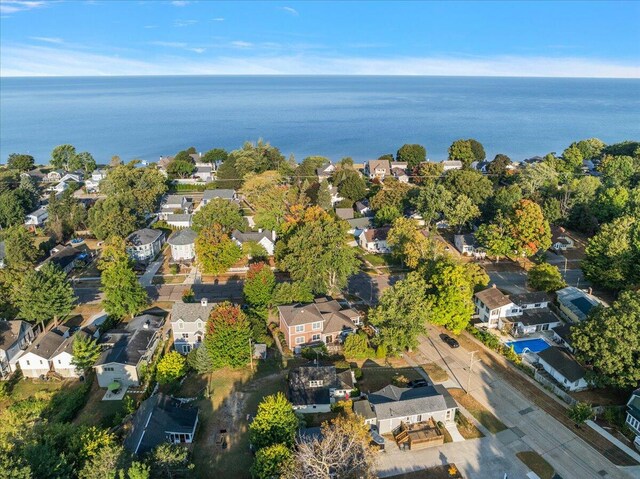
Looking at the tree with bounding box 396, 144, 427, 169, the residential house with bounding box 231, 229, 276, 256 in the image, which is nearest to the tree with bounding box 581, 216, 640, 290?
the residential house with bounding box 231, 229, 276, 256

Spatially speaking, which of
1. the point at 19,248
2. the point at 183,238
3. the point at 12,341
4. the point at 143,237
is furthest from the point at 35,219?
the point at 12,341

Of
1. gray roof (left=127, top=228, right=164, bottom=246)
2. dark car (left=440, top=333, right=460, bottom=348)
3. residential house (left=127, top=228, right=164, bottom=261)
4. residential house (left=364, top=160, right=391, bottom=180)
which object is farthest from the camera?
residential house (left=364, top=160, right=391, bottom=180)

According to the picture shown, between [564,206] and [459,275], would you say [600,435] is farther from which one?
[564,206]

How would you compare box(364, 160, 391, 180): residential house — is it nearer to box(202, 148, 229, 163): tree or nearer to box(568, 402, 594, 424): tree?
box(202, 148, 229, 163): tree

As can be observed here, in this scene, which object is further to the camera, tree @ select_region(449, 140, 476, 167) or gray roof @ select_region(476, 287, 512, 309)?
tree @ select_region(449, 140, 476, 167)

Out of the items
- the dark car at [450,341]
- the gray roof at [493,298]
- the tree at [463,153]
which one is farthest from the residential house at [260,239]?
the tree at [463,153]
